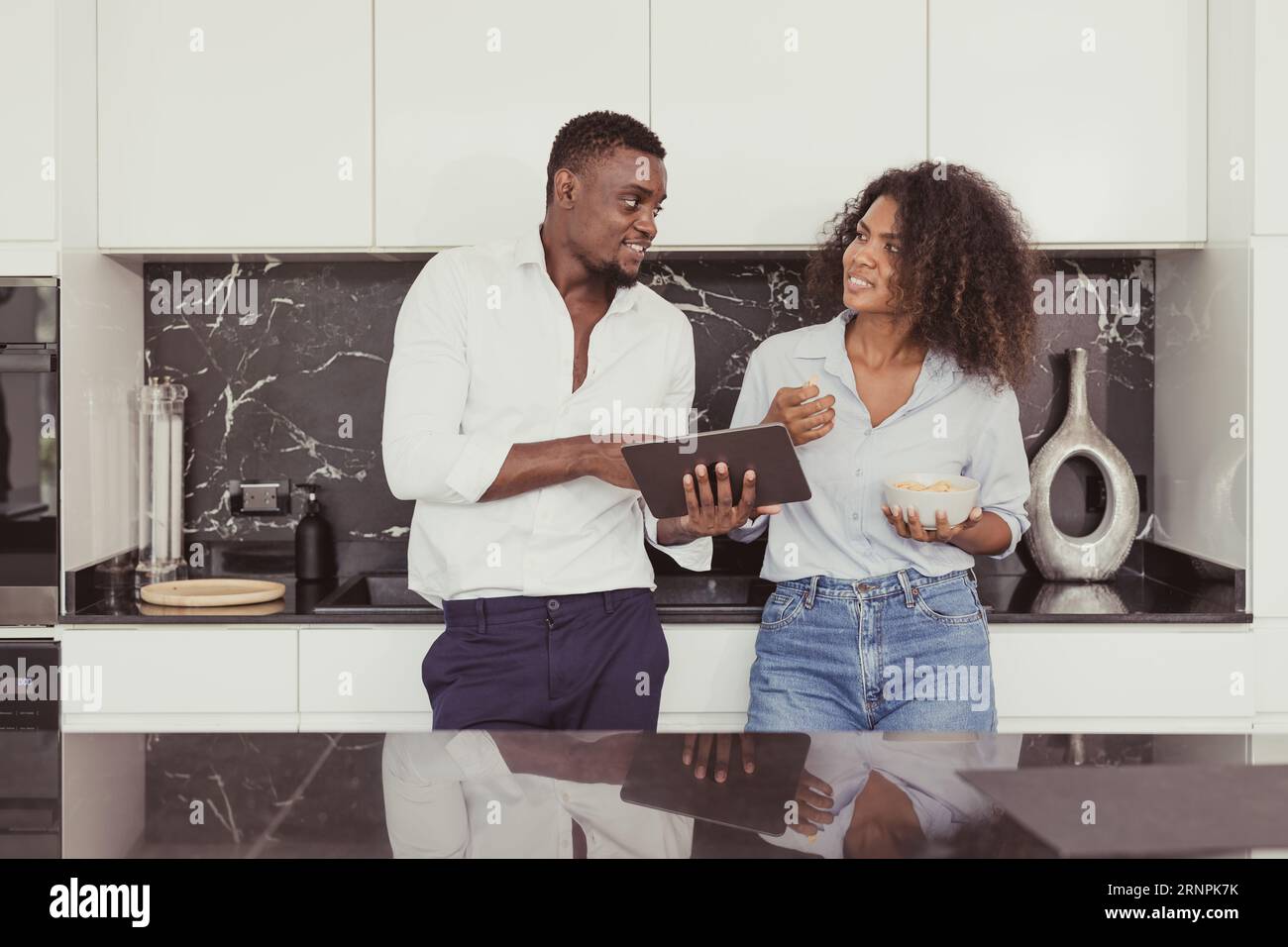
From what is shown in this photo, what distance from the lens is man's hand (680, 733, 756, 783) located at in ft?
3.08

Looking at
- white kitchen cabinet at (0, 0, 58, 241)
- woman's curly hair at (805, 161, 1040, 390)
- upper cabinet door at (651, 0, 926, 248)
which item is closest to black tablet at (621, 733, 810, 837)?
woman's curly hair at (805, 161, 1040, 390)

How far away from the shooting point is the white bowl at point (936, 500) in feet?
5.27

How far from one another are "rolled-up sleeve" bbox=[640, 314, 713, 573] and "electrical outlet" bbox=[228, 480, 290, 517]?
1.10m

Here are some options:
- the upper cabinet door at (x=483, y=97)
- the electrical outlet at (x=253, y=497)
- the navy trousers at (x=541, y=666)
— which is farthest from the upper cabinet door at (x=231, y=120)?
the navy trousers at (x=541, y=666)

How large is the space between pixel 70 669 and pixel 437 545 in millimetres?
860

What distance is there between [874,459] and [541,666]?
1.92ft

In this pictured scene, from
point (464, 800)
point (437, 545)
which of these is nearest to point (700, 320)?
point (437, 545)

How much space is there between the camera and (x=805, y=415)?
5.15 ft

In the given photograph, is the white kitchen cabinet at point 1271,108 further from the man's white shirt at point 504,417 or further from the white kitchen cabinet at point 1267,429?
the man's white shirt at point 504,417

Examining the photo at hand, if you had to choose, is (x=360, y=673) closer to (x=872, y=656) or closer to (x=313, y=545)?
(x=313, y=545)

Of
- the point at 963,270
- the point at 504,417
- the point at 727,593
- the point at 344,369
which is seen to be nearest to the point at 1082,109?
the point at 963,270

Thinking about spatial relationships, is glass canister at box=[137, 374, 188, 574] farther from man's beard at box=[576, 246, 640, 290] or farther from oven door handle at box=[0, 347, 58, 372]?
man's beard at box=[576, 246, 640, 290]

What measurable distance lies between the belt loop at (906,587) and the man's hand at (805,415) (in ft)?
0.84
